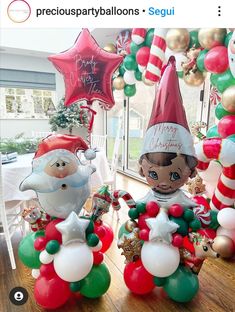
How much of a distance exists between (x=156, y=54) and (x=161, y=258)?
1.74 meters

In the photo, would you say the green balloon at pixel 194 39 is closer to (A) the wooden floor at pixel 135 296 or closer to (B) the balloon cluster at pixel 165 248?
(B) the balloon cluster at pixel 165 248

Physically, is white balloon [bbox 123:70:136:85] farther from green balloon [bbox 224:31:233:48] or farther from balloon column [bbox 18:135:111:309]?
balloon column [bbox 18:135:111:309]

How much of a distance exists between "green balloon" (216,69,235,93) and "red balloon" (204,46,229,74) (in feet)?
0.10

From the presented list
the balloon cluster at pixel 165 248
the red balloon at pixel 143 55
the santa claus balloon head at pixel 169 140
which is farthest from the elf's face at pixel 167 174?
the red balloon at pixel 143 55

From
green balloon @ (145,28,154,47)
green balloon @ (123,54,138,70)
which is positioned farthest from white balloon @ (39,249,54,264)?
green balloon @ (123,54,138,70)

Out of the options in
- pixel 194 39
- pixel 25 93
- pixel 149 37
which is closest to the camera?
pixel 194 39

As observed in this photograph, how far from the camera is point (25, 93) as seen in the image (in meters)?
5.02

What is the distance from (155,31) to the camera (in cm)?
221

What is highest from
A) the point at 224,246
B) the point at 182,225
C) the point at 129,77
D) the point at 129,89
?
A: the point at 129,77

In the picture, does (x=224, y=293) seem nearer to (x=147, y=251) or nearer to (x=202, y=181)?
(x=147, y=251)

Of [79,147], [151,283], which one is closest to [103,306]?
[151,283]

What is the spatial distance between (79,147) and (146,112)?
280 cm

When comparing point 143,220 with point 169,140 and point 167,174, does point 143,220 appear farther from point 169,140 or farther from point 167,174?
point 169,140

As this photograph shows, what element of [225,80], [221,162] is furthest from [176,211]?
[225,80]
